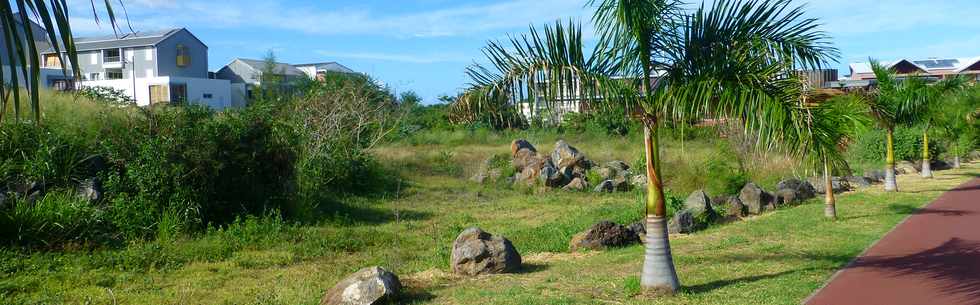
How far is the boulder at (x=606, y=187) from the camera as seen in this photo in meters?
22.2

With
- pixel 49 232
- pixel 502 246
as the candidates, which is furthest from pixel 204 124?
pixel 502 246

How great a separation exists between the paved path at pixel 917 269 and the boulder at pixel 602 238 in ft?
10.2

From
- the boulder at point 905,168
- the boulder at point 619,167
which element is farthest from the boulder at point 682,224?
the boulder at point 905,168

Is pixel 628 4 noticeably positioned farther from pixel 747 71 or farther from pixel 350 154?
pixel 350 154

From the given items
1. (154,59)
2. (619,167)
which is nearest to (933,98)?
(619,167)

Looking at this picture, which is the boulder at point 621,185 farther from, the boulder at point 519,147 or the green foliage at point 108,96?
the green foliage at point 108,96

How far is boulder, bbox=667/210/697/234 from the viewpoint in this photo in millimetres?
13016

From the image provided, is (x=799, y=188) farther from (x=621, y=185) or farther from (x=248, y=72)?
(x=248, y=72)

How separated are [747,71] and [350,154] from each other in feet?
46.2

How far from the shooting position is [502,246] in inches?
377

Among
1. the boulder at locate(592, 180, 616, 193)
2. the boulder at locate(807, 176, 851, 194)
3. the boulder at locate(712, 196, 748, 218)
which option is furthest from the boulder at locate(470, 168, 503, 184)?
the boulder at locate(712, 196, 748, 218)

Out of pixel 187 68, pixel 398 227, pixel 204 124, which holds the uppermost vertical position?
pixel 187 68

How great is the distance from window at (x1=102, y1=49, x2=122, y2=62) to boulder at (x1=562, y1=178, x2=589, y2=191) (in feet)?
130

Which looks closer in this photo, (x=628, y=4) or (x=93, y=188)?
(x=628, y=4)
